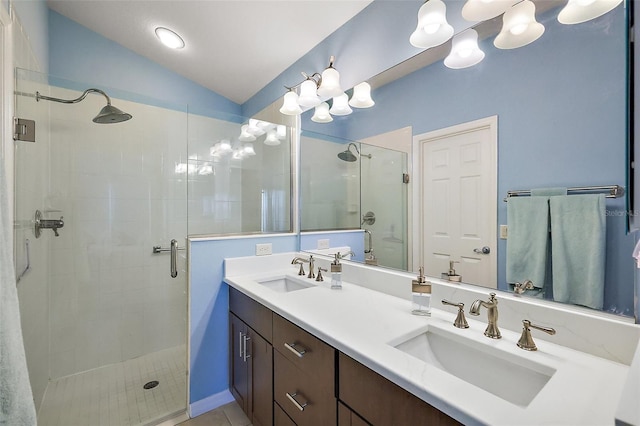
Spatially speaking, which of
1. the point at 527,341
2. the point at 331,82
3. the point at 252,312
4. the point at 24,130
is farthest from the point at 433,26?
the point at 24,130

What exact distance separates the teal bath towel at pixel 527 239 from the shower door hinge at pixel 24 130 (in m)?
2.25

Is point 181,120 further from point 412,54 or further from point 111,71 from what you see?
point 412,54

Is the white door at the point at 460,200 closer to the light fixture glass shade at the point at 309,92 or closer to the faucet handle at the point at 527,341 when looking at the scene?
the faucet handle at the point at 527,341

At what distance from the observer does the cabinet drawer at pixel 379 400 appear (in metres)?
0.67

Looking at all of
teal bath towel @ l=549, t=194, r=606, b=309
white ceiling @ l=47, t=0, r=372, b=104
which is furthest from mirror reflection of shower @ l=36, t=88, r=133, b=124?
teal bath towel @ l=549, t=194, r=606, b=309

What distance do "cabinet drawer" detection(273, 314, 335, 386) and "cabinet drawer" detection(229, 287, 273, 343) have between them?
7 centimetres

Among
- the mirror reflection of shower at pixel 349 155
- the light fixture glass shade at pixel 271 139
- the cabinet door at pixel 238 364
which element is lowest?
the cabinet door at pixel 238 364

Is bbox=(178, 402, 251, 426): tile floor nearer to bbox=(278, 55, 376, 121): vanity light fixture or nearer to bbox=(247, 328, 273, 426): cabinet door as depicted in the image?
bbox=(247, 328, 273, 426): cabinet door

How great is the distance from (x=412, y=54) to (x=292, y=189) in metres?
1.25

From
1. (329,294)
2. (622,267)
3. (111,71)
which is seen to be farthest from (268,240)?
(111,71)

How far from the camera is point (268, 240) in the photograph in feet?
6.53

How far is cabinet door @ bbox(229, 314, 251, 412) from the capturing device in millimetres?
1567

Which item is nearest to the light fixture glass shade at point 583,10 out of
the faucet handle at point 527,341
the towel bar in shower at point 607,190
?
the towel bar in shower at point 607,190

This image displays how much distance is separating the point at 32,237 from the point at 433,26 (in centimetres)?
245
